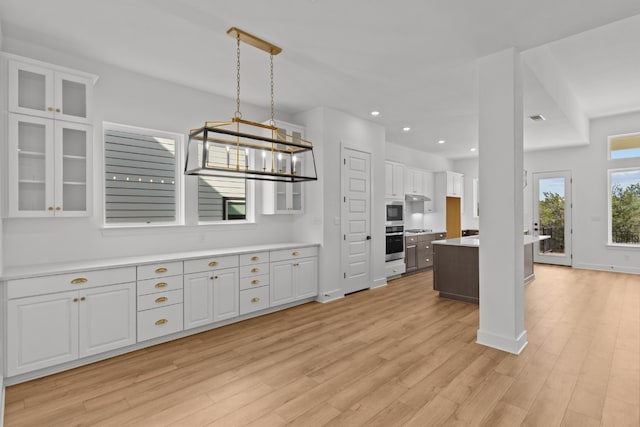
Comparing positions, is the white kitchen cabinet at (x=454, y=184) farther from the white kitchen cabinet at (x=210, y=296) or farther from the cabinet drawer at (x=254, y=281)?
the white kitchen cabinet at (x=210, y=296)

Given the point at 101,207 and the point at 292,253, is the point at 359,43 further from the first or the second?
the point at 101,207

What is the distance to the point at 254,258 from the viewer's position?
4.29 m

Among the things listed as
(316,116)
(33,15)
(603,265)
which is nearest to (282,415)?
(33,15)

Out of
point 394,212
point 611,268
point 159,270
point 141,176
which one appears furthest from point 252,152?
point 611,268

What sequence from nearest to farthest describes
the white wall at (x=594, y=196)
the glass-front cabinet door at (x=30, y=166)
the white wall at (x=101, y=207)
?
1. the glass-front cabinet door at (x=30, y=166)
2. the white wall at (x=101, y=207)
3. the white wall at (x=594, y=196)

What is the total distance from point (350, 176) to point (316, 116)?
3.70 ft

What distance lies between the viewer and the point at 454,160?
10211mm

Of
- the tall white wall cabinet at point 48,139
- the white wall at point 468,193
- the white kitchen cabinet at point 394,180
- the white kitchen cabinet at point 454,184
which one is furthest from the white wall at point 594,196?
the tall white wall cabinet at point 48,139

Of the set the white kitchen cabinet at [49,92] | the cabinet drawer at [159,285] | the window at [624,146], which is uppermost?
the window at [624,146]

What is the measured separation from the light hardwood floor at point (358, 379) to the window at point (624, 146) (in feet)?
15.0

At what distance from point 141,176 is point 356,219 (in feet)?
10.8

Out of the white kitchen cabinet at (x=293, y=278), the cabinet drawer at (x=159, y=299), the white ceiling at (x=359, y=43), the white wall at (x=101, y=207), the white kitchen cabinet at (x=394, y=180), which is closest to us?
the white ceiling at (x=359, y=43)

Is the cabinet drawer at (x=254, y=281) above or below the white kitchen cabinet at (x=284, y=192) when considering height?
below

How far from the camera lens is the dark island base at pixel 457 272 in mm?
4984
